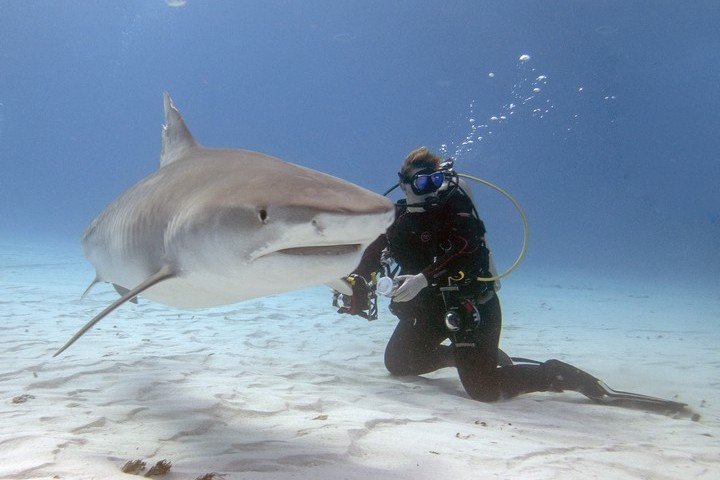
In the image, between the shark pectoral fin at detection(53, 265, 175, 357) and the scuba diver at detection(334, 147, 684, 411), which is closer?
the shark pectoral fin at detection(53, 265, 175, 357)

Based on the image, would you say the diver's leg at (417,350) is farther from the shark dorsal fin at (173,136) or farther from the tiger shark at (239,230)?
the shark dorsal fin at (173,136)

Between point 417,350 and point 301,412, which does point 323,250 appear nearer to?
point 301,412

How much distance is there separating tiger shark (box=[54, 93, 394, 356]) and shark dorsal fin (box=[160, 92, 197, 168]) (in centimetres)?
60

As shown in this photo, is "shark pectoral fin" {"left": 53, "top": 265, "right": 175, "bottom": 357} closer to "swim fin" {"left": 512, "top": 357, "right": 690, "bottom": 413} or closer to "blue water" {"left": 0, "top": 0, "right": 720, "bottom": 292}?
"swim fin" {"left": 512, "top": 357, "right": 690, "bottom": 413}

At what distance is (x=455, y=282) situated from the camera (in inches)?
147

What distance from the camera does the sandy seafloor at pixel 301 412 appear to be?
6.99 feet

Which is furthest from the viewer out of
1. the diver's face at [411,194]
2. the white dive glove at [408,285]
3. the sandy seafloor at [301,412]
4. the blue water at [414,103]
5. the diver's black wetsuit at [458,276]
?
the blue water at [414,103]

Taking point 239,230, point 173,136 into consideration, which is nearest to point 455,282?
point 239,230

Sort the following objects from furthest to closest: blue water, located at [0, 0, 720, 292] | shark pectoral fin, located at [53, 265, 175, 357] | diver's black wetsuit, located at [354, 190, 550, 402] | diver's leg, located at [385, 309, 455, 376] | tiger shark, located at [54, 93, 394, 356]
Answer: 1. blue water, located at [0, 0, 720, 292]
2. diver's leg, located at [385, 309, 455, 376]
3. diver's black wetsuit, located at [354, 190, 550, 402]
4. shark pectoral fin, located at [53, 265, 175, 357]
5. tiger shark, located at [54, 93, 394, 356]

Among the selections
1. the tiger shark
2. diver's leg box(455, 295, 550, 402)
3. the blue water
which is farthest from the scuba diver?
the blue water

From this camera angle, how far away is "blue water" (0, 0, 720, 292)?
48.5m

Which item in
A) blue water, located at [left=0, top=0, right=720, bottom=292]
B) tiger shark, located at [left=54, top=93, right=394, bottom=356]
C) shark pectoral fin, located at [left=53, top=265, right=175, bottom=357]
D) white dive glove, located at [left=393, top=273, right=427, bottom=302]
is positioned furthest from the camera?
blue water, located at [left=0, top=0, right=720, bottom=292]

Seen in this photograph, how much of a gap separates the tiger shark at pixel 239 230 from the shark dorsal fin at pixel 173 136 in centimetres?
60

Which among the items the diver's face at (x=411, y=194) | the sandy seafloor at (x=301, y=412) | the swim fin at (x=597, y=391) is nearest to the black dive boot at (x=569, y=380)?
the swim fin at (x=597, y=391)
